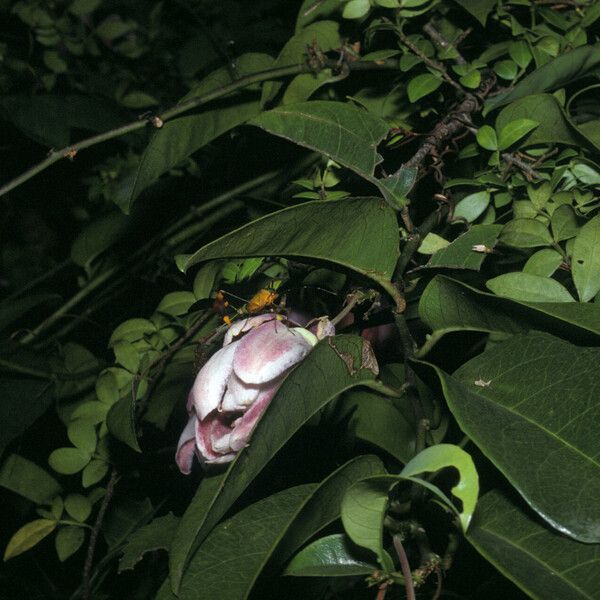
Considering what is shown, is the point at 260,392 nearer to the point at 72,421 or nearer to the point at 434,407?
the point at 434,407

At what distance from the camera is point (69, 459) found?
80 cm

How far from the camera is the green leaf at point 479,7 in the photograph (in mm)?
669

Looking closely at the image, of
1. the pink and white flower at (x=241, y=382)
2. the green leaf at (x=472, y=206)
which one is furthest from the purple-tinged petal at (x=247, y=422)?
the green leaf at (x=472, y=206)

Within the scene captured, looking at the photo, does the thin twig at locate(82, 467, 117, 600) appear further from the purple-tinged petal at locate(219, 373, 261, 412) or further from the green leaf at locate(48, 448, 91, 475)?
the purple-tinged petal at locate(219, 373, 261, 412)

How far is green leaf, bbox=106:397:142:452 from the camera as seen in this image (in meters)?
0.58

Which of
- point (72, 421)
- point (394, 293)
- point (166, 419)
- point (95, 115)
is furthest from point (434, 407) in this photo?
point (95, 115)

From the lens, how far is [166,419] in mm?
766

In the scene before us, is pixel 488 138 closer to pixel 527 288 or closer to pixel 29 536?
pixel 527 288

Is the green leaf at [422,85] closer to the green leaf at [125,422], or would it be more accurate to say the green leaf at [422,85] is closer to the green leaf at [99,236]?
the green leaf at [125,422]

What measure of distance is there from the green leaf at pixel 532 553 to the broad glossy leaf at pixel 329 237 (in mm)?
168

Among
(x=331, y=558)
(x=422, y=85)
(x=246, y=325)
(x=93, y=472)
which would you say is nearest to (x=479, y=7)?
(x=422, y=85)

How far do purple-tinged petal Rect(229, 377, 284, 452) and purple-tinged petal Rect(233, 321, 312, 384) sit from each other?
11mm

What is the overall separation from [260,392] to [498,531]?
173 mm

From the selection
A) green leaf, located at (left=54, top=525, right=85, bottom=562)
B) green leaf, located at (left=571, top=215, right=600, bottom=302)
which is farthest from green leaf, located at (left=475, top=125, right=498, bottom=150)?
green leaf, located at (left=54, top=525, right=85, bottom=562)
